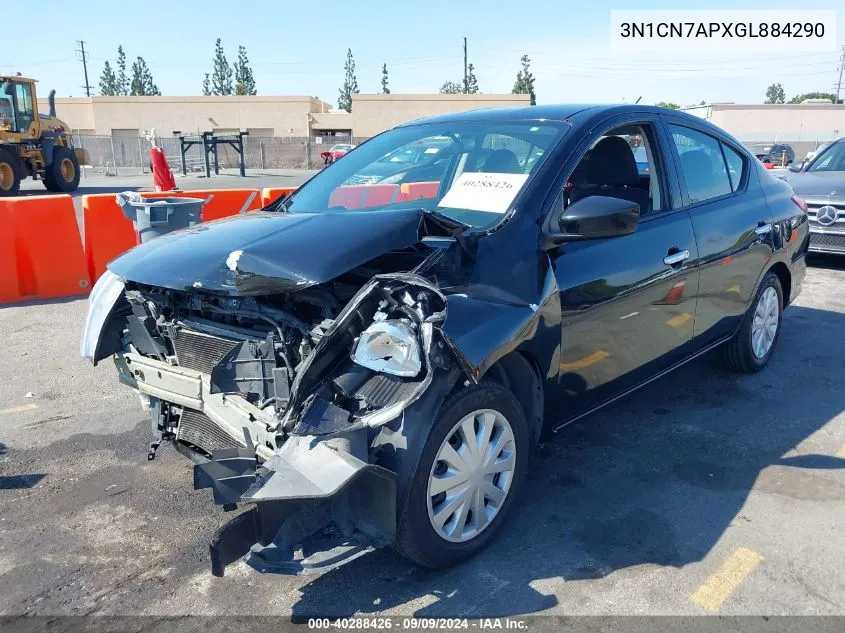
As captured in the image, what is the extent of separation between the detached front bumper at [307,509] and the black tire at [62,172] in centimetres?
2278

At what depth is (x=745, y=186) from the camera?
15.6 feet

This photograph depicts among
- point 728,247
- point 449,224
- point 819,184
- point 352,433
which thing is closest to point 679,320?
point 728,247

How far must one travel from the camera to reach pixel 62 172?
22.7m

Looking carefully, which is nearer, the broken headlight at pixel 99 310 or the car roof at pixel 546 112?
the broken headlight at pixel 99 310

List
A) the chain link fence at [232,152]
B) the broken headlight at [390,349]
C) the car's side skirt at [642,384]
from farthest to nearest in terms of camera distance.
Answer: the chain link fence at [232,152] → the car's side skirt at [642,384] → the broken headlight at [390,349]

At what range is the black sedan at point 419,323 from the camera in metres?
2.57

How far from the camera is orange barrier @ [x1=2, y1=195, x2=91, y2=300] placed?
7.27 m

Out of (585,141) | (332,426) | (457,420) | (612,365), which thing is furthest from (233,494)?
(585,141)

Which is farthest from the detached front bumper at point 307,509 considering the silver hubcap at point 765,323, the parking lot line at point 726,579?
the silver hubcap at point 765,323

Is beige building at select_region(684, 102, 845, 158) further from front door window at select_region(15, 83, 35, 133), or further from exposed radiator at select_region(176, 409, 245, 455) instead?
exposed radiator at select_region(176, 409, 245, 455)

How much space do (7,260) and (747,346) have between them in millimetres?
6897

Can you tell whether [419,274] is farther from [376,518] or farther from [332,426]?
[376,518]

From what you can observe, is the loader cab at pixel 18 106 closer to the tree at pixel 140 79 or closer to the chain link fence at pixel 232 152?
the chain link fence at pixel 232 152

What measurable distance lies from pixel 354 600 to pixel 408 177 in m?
2.28
